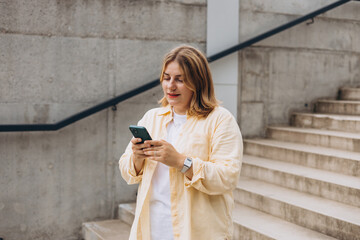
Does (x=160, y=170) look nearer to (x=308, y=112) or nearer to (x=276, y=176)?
(x=276, y=176)

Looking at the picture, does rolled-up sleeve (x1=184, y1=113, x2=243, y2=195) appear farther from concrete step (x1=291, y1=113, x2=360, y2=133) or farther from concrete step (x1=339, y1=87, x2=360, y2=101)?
concrete step (x1=339, y1=87, x2=360, y2=101)

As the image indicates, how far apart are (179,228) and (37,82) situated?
3.07m

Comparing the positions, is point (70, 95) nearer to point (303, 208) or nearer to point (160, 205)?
point (303, 208)

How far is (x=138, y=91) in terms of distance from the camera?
4.89 m

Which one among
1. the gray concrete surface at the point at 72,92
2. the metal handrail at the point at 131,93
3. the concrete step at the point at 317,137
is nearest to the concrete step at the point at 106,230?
the gray concrete surface at the point at 72,92

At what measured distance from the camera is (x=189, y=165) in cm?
206

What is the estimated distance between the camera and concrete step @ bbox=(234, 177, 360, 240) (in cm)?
357

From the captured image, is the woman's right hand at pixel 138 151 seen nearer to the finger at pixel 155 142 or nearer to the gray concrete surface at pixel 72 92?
the finger at pixel 155 142

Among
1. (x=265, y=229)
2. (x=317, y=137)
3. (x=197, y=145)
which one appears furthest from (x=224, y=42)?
(x=197, y=145)

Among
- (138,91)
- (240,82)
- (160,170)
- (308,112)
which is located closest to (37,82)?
(138,91)

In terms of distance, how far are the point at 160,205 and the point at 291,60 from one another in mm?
4369

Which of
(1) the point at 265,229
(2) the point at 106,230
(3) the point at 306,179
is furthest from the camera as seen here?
(2) the point at 106,230

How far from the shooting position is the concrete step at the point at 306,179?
4.01m

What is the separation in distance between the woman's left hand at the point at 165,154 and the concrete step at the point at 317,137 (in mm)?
3301
